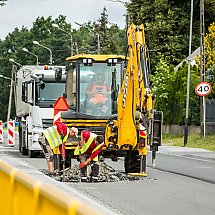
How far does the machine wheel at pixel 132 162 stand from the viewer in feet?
71.5

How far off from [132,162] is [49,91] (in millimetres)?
10072

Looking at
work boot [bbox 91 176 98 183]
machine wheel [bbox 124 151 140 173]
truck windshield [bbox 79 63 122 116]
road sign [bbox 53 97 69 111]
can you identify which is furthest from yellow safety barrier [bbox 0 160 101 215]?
road sign [bbox 53 97 69 111]

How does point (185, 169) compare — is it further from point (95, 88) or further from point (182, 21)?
point (182, 21)

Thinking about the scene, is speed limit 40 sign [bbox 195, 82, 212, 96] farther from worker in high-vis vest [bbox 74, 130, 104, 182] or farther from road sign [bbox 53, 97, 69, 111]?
worker in high-vis vest [bbox 74, 130, 104, 182]

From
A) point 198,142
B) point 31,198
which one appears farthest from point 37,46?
point 31,198

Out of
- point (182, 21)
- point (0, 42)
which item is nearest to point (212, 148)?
point (182, 21)

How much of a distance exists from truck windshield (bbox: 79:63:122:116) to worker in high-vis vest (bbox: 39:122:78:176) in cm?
136

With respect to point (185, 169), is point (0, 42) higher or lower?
higher

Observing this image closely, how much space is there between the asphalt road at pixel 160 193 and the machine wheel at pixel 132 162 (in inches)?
17.9

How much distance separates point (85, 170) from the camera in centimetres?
1981

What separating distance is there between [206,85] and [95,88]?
56.2ft

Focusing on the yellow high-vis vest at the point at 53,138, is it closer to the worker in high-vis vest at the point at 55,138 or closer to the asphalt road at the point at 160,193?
the worker in high-vis vest at the point at 55,138

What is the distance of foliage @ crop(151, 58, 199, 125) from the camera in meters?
52.3

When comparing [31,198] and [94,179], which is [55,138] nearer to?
[94,179]
